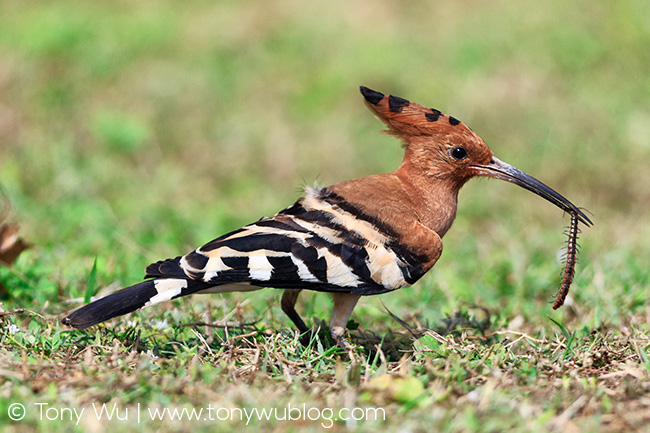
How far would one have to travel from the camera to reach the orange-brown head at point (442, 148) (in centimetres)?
341

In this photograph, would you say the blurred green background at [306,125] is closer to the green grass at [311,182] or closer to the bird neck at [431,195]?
the green grass at [311,182]

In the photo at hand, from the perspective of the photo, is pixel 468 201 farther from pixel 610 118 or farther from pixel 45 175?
pixel 45 175

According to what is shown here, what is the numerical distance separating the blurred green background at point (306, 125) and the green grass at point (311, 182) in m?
0.02

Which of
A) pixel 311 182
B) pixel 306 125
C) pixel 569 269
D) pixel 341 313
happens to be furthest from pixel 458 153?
pixel 306 125

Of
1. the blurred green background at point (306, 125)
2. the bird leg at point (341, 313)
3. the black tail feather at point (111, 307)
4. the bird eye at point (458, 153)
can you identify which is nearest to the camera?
the black tail feather at point (111, 307)

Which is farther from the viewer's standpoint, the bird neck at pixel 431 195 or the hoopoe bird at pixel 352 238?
the bird neck at pixel 431 195

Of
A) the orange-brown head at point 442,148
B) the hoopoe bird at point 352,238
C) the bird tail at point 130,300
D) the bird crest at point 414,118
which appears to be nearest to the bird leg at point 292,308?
the hoopoe bird at point 352,238

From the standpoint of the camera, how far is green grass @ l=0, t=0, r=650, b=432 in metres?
2.44

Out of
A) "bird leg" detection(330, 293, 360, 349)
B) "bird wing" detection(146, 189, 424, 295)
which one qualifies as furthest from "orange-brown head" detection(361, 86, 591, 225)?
"bird leg" detection(330, 293, 360, 349)

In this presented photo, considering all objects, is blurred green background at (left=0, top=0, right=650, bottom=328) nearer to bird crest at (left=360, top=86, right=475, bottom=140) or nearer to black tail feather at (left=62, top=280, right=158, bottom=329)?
black tail feather at (left=62, top=280, right=158, bottom=329)

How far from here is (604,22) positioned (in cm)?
823

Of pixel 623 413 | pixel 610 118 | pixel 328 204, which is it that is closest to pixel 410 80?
pixel 610 118

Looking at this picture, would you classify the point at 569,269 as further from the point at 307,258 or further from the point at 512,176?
the point at 307,258

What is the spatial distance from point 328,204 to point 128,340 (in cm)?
94
